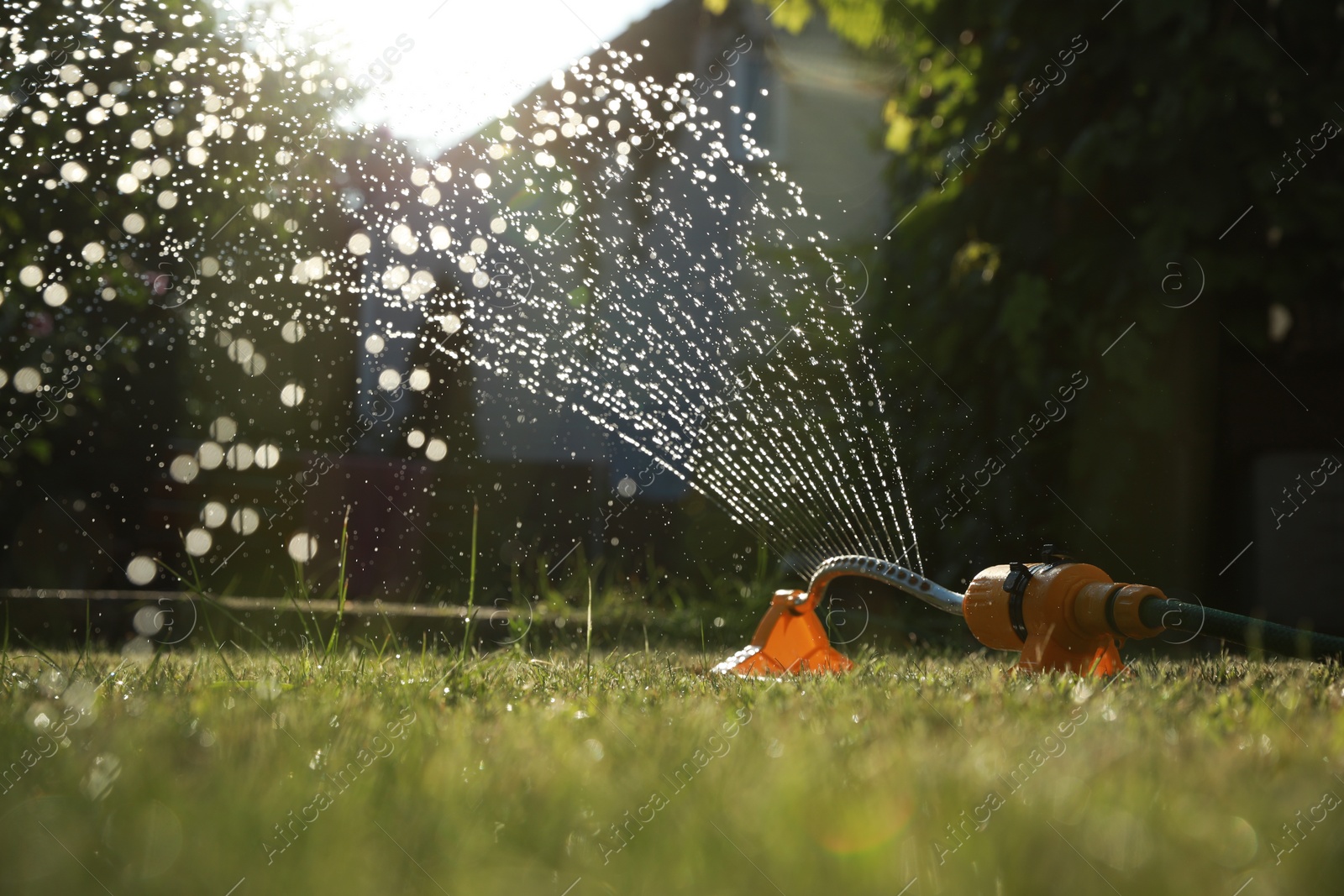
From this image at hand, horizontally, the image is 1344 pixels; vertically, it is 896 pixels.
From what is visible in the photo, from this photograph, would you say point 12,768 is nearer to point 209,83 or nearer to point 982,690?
point 982,690

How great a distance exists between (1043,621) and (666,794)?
156 centimetres

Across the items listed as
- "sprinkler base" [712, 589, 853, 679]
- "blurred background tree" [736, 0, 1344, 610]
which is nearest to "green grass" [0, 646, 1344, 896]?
"sprinkler base" [712, 589, 853, 679]

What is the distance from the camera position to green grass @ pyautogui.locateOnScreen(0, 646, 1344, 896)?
35.7 inches

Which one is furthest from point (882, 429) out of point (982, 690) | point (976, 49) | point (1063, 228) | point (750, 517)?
point (982, 690)

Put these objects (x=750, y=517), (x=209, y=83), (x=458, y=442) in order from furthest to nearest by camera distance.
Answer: (x=458, y=442) → (x=750, y=517) → (x=209, y=83)

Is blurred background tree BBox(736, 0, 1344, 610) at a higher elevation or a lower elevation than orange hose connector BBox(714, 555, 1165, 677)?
higher

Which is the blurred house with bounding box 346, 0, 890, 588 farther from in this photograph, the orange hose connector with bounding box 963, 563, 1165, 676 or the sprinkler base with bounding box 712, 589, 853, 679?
the orange hose connector with bounding box 963, 563, 1165, 676

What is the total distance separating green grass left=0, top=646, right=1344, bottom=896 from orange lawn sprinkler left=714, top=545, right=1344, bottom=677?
32 cm

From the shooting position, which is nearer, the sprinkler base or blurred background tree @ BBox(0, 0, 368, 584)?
the sprinkler base

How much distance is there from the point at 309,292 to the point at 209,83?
2359mm

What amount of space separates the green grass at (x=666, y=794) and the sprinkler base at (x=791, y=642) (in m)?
0.86

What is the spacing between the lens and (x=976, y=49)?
16.3ft

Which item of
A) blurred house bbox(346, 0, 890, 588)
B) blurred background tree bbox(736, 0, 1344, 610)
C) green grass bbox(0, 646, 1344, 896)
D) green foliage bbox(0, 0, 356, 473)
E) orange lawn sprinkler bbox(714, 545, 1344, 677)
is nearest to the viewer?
green grass bbox(0, 646, 1344, 896)

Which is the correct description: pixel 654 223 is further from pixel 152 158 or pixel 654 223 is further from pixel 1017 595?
pixel 1017 595
